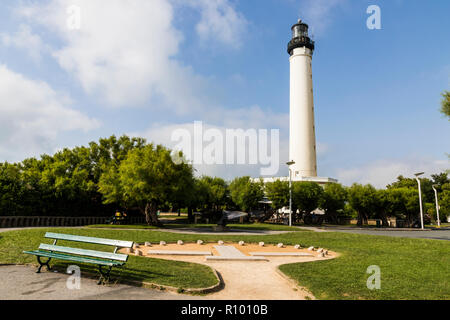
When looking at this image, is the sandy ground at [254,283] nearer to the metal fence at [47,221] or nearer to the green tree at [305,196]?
the metal fence at [47,221]

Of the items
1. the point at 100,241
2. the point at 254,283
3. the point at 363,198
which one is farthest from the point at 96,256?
the point at 363,198

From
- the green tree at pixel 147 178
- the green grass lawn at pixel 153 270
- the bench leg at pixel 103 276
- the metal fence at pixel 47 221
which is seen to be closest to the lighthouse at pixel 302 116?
the green tree at pixel 147 178

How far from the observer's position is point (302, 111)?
5709 centimetres

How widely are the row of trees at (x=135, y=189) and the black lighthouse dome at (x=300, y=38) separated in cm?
2971

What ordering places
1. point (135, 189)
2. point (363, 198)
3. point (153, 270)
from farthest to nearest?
point (363, 198), point (135, 189), point (153, 270)

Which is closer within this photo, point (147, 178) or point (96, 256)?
point (96, 256)

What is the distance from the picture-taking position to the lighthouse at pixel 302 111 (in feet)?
186

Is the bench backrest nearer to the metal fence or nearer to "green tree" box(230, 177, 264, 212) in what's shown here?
the metal fence

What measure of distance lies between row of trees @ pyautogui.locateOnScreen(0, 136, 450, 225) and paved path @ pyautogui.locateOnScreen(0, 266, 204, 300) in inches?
711

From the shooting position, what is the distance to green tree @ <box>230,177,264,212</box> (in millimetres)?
43094

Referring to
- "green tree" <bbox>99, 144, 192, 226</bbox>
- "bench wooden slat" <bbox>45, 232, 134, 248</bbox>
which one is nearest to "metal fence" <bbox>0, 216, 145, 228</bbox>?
"green tree" <bbox>99, 144, 192, 226</bbox>

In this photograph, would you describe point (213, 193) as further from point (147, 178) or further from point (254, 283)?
point (254, 283)

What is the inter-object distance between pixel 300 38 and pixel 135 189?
49183 millimetres
